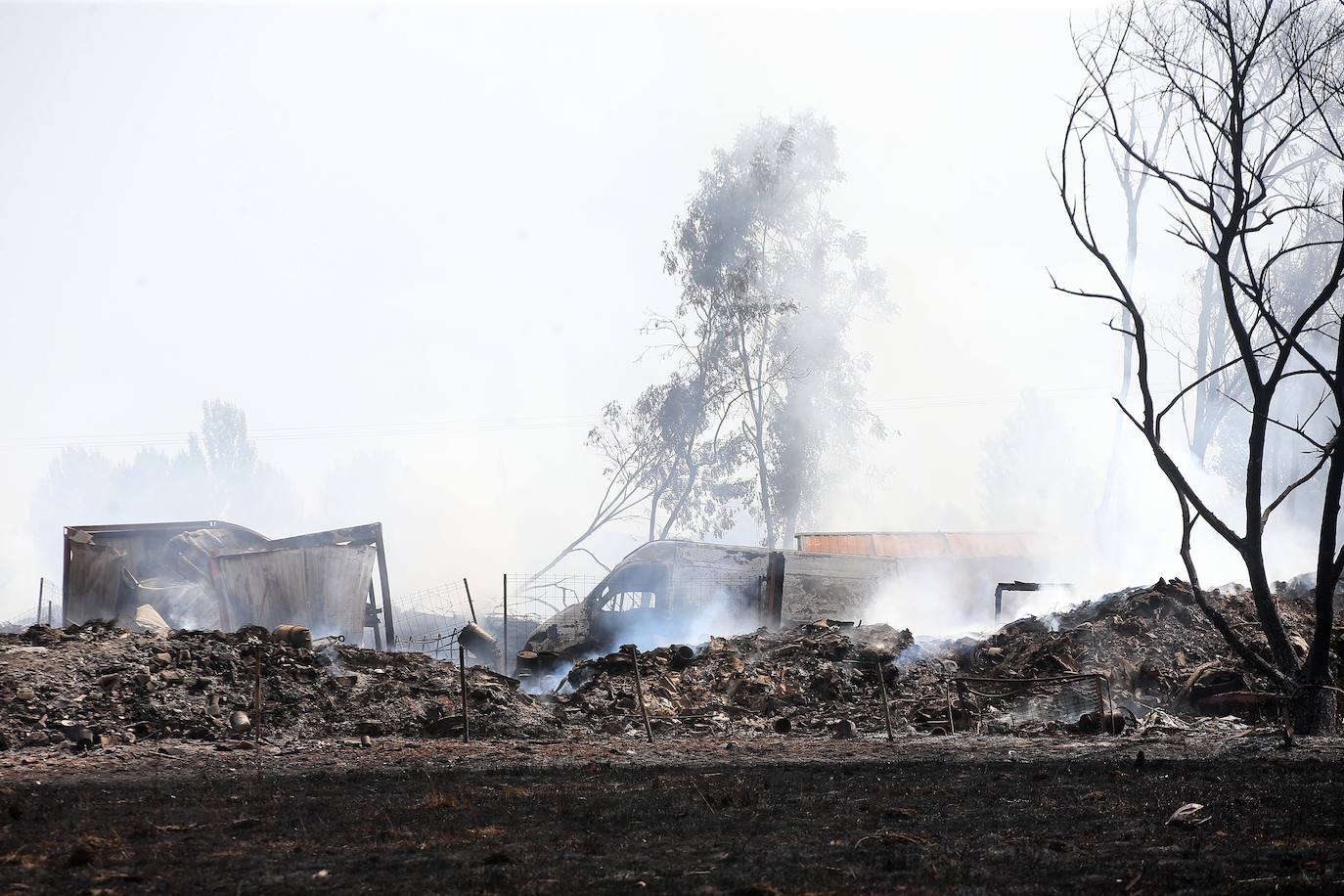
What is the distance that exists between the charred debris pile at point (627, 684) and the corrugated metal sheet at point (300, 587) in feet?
12.2

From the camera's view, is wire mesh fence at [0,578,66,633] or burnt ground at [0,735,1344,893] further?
wire mesh fence at [0,578,66,633]

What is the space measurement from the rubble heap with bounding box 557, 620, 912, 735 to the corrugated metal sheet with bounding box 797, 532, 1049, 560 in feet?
38.8

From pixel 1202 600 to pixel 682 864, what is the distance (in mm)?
8810

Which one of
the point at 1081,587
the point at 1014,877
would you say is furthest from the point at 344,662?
the point at 1081,587

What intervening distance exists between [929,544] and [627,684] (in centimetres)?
1800

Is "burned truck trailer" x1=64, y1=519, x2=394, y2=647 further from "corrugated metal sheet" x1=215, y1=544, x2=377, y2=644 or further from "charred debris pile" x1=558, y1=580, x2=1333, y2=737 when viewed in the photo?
"charred debris pile" x1=558, y1=580, x2=1333, y2=737

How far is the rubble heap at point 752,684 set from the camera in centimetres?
1389

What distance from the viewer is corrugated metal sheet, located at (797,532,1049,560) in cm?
2958

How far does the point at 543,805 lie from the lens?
24.9 ft

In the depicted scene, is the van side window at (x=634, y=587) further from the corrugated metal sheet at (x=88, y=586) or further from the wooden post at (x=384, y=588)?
the corrugated metal sheet at (x=88, y=586)

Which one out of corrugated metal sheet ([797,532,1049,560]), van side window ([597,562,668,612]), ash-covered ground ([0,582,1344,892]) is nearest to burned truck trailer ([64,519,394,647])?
ash-covered ground ([0,582,1344,892])

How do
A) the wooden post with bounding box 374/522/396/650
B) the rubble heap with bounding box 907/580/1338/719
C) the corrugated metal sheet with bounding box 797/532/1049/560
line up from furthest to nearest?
the corrugated metal sheet with bounding box 797/532/1049/560 → the wooden post with bounding box 374/522/396/650 → the rubble heap with bounding box 907/580/1338/719

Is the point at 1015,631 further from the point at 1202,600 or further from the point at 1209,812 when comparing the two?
the point at 1209,812

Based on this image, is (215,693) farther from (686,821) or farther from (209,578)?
(686,821)
